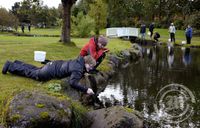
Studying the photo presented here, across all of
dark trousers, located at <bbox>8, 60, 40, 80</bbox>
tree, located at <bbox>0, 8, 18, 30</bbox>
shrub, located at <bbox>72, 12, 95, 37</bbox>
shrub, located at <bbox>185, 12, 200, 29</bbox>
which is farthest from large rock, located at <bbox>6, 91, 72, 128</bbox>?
tree, located at <bbox>0, 8, 18, 30</bbox>

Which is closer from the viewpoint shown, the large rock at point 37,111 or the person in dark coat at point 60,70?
the large rock at point 37,111

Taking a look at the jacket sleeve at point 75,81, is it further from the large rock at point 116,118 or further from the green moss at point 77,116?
the large rock at point 116,118

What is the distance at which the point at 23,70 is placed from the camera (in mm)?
14102

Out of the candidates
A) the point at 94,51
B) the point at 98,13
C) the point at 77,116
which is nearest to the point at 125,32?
the point at 98,13

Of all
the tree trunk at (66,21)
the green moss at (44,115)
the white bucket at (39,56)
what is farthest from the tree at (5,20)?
the green moss at (44,115)

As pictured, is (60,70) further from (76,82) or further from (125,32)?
(125,32)

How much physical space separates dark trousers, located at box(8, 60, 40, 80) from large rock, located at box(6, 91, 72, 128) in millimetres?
4076

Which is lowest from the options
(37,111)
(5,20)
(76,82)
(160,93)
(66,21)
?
(160,93)

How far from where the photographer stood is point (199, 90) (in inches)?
681

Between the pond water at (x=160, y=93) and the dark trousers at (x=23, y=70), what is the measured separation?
2.62m

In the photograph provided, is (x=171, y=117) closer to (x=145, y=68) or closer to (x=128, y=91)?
(x=128, y=91)

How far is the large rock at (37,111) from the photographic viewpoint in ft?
29.5

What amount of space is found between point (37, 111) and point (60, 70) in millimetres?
4181

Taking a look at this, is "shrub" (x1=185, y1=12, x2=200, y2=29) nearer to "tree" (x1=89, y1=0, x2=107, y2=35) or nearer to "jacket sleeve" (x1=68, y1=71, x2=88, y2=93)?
"tree" (x1=89, y1=0, x2=107, y2=35)
